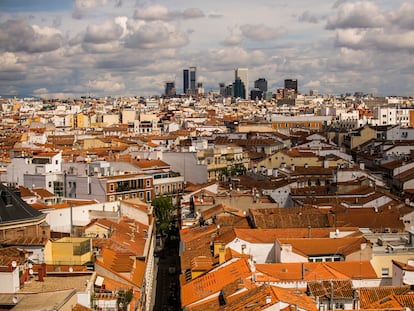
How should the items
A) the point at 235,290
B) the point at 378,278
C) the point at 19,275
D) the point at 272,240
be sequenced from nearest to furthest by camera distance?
the point at 19,275 < the point at 235,290 < the point at 378,278 < the point at 272,240

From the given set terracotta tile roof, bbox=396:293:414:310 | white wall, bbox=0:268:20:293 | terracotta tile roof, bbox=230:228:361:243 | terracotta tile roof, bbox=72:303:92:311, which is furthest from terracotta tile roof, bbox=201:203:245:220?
terracotta tile roof, bbox=72:303:92:311

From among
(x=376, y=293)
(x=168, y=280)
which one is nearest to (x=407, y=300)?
(x=376, y=293)

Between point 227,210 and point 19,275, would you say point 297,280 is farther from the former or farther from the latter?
point 227,210

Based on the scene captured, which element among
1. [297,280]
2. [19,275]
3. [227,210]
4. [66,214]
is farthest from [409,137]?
A: [19,275]

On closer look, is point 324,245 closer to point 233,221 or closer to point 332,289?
point 332,289

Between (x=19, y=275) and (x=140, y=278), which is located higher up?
(x=19, y=275)

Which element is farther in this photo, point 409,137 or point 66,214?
point 409,137
